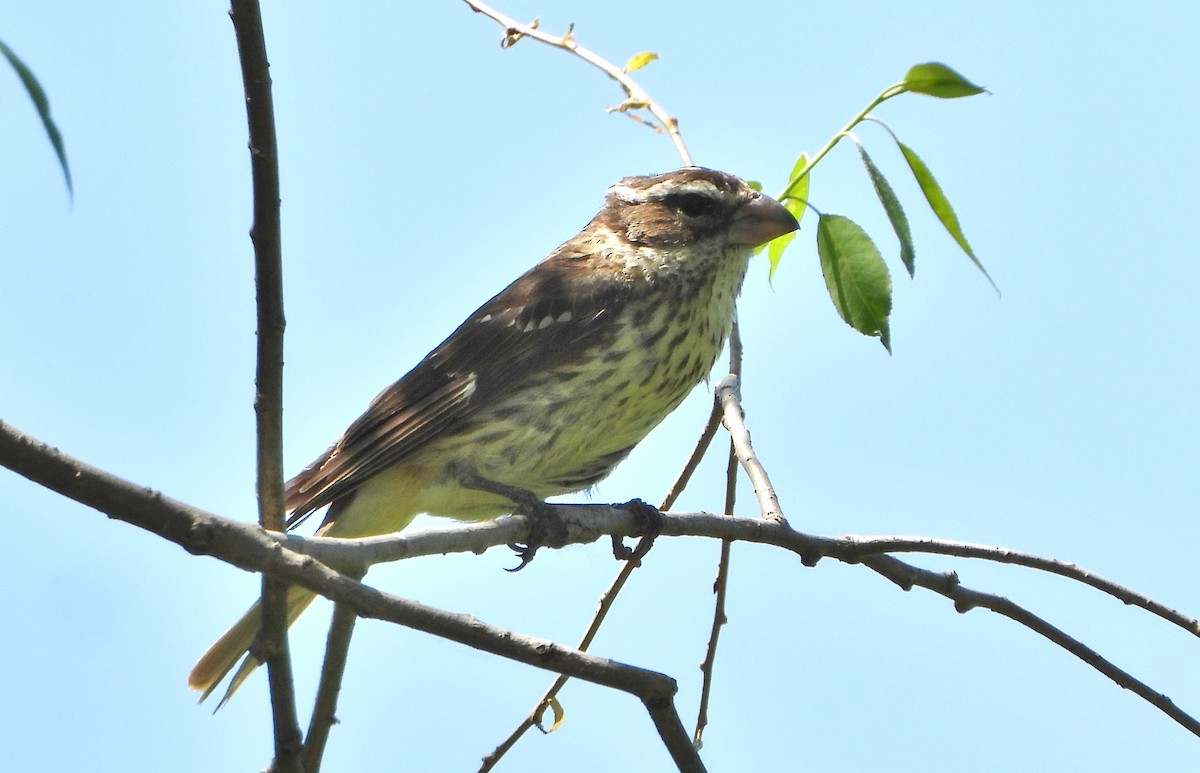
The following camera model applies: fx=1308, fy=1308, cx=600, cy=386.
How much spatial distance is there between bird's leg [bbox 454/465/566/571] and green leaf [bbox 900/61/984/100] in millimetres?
1594

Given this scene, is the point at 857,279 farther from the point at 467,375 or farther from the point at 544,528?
the point at 467,375

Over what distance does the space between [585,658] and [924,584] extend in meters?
1.41

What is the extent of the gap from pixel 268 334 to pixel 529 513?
61.4 inches

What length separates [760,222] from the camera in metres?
5.19

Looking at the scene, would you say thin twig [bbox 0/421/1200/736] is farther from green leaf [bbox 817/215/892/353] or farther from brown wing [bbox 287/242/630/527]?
brown wing [bbox 287/242/630/527]

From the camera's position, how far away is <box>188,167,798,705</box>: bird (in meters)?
5.08

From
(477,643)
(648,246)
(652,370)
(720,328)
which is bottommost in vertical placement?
(477,643)

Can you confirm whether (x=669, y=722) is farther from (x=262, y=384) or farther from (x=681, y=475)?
(x=681, y=475)

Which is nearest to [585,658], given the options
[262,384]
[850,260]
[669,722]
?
[669,722]

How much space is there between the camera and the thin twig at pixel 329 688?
330 centimetres

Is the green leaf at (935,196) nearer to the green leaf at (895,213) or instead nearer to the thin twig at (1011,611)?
the green leaf at (895,213)

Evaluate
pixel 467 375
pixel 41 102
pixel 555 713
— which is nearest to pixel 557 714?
pixel 555 713

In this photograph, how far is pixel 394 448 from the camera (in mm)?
5113

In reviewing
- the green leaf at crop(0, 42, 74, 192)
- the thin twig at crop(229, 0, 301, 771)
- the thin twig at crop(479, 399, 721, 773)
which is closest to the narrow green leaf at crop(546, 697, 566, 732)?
the thin twig at crop(479, 399, 721, 773)
